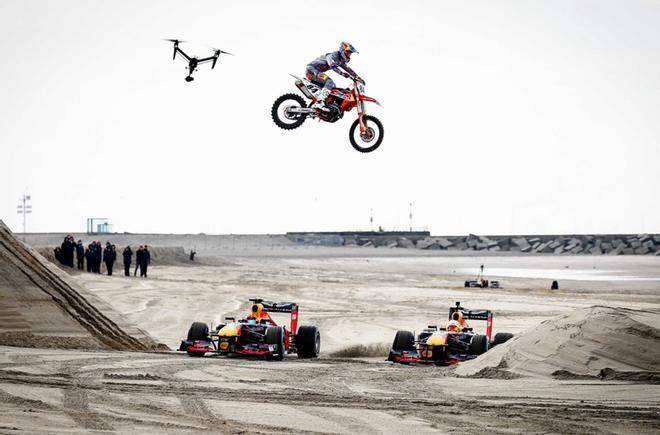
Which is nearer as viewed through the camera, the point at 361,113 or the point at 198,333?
the point at 361,113

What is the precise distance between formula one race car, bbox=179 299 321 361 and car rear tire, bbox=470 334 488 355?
3.38 meters

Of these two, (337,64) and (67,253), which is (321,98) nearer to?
(337,64)

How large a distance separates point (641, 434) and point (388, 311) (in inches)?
881

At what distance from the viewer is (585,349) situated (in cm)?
1544

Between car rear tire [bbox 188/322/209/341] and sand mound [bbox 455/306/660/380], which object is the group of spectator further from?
sand mound [bbox 455/306/660/380]

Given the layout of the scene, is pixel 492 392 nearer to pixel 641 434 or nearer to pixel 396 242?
pixel 641 434

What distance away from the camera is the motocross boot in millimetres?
16984

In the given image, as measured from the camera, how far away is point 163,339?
24.6 meters

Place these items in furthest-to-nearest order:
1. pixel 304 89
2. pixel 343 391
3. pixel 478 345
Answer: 1. pixel 478 345
2. pixel 304 89
3. pixel 343 391

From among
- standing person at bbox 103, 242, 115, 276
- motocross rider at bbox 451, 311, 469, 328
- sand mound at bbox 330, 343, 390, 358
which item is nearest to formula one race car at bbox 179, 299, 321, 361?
sand mound at bbox 330, 343, 390, 358

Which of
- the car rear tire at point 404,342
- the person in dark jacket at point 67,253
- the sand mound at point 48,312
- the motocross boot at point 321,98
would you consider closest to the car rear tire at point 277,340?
the car rear tire at point 404,342

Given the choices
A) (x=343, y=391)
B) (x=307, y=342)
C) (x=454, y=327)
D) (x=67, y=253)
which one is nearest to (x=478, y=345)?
(x=454, y=327)

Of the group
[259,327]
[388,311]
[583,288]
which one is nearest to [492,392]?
[259,327]

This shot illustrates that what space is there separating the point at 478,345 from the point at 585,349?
4295mm
